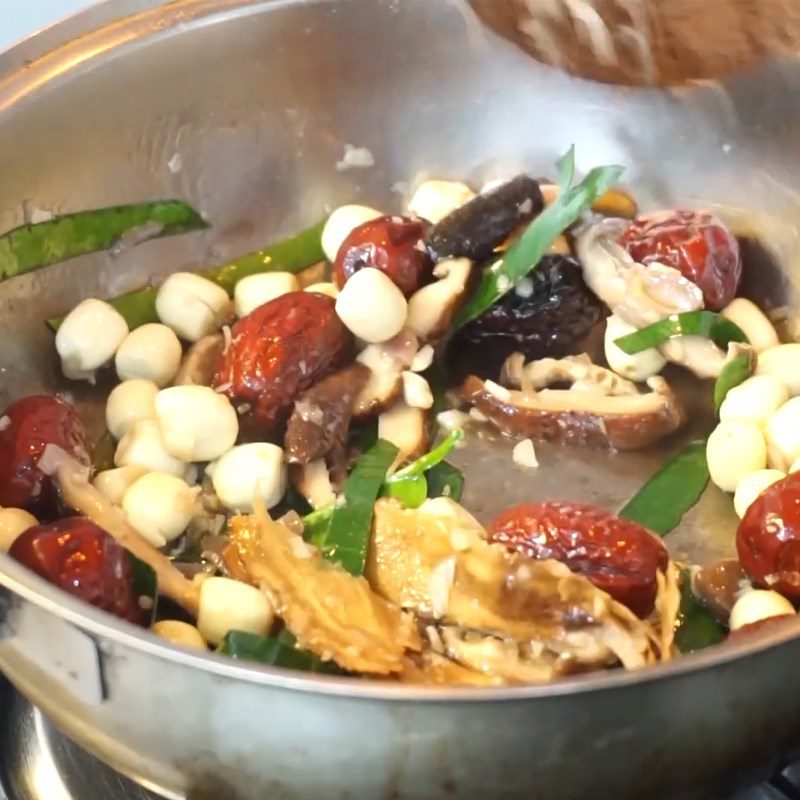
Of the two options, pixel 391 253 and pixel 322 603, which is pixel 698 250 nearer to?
pixel 391 253

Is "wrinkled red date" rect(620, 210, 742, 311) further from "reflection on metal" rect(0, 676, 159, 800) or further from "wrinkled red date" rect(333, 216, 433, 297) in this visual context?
"reflection on metal" rect(0, 676, 159, 800)

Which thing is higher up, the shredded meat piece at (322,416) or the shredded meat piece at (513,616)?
the shredded meat piece at (322,416)

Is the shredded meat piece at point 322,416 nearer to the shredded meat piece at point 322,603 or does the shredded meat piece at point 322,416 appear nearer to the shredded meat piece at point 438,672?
the shredded meat piece at point 322,603

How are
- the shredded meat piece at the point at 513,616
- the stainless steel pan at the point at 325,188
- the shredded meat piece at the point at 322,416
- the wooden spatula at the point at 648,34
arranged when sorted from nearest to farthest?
the stainless steel pan at the point at 325,188 < the shredded meat piece at the point at 513,616 < the shredded meat piece at the point at 322,416 < the wooden spatula at the point at 648,34

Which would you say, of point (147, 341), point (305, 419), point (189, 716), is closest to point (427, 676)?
point (189, 716)

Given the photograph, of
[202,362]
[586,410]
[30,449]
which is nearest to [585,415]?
[586,410]

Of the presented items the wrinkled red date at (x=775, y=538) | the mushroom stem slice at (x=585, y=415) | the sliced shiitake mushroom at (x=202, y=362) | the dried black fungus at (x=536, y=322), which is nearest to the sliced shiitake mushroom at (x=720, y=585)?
the wrinkled red date at (x=775, y=538)

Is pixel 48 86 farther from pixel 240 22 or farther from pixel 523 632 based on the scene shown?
pixel 523 632
